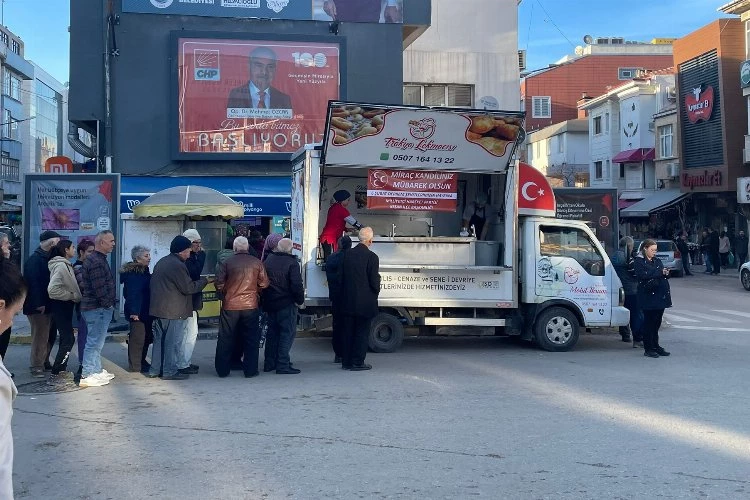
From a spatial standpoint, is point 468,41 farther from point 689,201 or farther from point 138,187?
point 689,201

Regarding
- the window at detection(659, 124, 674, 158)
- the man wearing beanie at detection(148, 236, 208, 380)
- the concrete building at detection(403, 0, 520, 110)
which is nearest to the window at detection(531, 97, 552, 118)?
the window at detection(659, 124, 674, 158)

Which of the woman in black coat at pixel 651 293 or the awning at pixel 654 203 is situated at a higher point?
the awning at pixel 654 203

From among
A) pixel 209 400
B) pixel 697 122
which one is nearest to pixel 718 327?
pixel 209 400

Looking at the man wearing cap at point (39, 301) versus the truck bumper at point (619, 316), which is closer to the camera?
the man wearing cap at point (39, 301)

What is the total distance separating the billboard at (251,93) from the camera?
2064 cm

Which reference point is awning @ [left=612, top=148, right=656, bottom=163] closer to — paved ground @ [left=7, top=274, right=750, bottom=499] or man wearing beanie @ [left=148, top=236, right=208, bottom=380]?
paved ground @ [left=7, top=274, right=750, bottom=499]

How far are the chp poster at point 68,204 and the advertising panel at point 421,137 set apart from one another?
17.4 ft

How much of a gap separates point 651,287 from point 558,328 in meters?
1.52

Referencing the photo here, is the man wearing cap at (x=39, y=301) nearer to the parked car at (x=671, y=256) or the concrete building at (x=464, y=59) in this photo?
the concrete building at (x=464, y=59)

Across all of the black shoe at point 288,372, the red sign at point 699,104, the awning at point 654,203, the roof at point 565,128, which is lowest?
the black shoe at point 288,372

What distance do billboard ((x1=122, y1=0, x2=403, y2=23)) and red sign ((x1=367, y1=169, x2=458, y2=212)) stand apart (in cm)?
1001

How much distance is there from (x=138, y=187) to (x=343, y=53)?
620cm

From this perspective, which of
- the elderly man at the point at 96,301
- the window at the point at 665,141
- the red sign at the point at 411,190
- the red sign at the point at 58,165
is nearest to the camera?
the elderly man at the point at 96,301

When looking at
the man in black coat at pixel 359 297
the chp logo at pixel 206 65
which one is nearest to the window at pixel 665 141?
the chp logo at pixel 206 65
